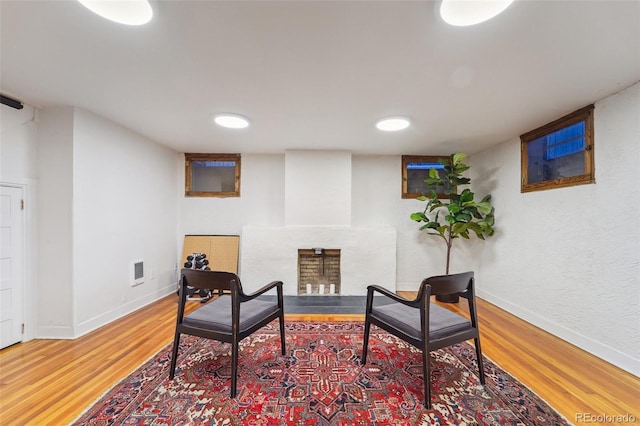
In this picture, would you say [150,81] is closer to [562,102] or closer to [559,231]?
[562,102]

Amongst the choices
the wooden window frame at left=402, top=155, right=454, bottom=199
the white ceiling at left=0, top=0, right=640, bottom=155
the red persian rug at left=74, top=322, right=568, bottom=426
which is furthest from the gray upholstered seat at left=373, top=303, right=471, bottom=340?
the wooden window frame at left=402, top=155, right=454, bottom=199

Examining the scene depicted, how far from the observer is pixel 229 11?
4.12ft

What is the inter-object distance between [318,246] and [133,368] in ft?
8.47

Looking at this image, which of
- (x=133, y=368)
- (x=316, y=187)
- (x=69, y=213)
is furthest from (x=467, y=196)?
(x=69, y=213)

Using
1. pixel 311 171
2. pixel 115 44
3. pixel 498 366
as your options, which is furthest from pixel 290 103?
pixel 498 366

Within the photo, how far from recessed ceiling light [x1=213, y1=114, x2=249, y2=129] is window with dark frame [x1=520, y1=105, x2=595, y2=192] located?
344 centimetres

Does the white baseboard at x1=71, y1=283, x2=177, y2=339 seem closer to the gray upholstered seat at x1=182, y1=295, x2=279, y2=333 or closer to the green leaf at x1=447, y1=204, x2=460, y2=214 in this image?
the gray upholstered seat at x1=182, y1=295, x2=279, y2=333

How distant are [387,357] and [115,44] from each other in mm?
3067

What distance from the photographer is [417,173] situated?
14.1ft

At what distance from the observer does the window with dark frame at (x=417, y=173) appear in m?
4.24

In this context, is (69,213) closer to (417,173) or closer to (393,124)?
(393,124)

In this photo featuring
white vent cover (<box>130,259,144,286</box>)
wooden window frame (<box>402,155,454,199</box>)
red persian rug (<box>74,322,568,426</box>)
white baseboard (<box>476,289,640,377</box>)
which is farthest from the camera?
wooden window frame (<box>402,155,454,199</box>)

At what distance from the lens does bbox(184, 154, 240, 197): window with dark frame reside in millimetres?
4238

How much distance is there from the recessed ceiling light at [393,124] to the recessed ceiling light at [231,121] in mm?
1524
